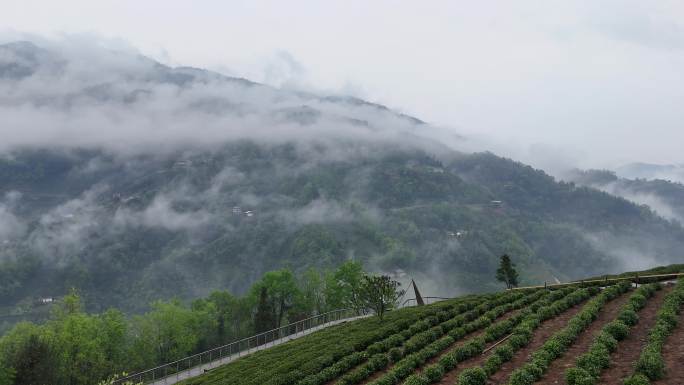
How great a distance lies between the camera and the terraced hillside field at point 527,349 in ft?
60.7

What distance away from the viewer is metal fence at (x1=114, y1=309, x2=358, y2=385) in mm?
45059

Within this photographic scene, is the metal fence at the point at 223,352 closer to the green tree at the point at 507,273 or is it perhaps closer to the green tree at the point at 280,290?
the green tree at the point at 507,273

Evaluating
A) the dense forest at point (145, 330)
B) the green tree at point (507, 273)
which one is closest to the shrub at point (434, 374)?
the dense forest at point (145, 330)

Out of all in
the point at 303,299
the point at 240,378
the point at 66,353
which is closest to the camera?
the point at 240,378

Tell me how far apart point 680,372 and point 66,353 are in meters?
73.7

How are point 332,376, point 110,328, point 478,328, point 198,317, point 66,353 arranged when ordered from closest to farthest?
point 332,376, point 478,328, point 66,353, point 110,328, point 198,317

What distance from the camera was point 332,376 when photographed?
84.6ft

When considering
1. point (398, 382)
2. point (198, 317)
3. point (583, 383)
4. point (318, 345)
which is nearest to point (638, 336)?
point (583, 383)

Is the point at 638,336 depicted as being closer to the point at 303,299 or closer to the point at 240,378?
the point at 240,378

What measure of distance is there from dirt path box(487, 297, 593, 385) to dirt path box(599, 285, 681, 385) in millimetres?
3569

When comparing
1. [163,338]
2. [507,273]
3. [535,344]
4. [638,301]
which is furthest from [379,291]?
[163,338]

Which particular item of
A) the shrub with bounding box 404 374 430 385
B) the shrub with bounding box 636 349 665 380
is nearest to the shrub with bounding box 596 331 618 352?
the shrub with bounding box 636 349 665 380

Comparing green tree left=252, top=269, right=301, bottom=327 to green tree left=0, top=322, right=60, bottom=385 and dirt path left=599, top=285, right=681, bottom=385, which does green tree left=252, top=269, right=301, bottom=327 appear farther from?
dirt path left=599, top=285, right=681, bottom=385

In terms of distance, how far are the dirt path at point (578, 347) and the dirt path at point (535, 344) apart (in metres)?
1.51
